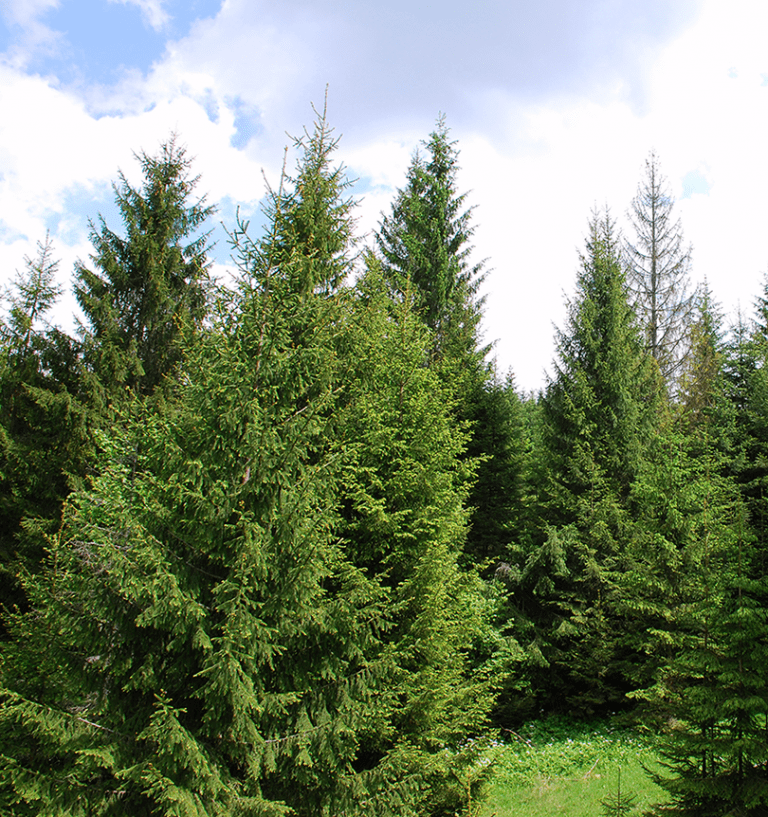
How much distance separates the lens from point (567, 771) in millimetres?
10969

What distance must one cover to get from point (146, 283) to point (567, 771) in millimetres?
15527

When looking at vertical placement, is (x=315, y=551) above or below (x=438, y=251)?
below

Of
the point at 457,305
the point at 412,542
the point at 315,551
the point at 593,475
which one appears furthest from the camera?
the point at 457,305

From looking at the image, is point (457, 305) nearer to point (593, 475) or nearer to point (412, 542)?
point (593, 475)

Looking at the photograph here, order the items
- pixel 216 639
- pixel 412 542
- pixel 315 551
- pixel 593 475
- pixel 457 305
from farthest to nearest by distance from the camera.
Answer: pixel 457 305
pixel 593 475
pixel 412 542
pixel 315 551
pixel 216 639

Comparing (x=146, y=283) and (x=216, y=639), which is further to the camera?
(x=146, y=283)

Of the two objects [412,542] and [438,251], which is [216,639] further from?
[438,251]

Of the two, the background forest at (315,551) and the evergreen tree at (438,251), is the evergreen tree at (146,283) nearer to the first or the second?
the background forest at (315,551)

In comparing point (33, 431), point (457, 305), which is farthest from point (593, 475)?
point (33, 431)

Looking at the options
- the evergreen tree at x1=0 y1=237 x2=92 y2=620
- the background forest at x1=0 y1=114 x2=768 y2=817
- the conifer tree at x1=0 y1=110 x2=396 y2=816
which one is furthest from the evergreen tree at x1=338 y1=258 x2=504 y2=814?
the evergreen tree at x1=0 y1=237 x2=92 y2=620

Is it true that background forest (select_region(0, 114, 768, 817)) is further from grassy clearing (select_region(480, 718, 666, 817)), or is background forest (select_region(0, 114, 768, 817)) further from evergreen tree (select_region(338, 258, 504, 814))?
grassy clearing (select_region(480, 718, 666, 817))

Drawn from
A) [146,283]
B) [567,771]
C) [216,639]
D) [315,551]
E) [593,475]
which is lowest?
[567,771]

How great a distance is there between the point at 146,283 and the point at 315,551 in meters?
11.7

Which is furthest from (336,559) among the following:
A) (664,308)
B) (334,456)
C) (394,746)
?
(664,308)
